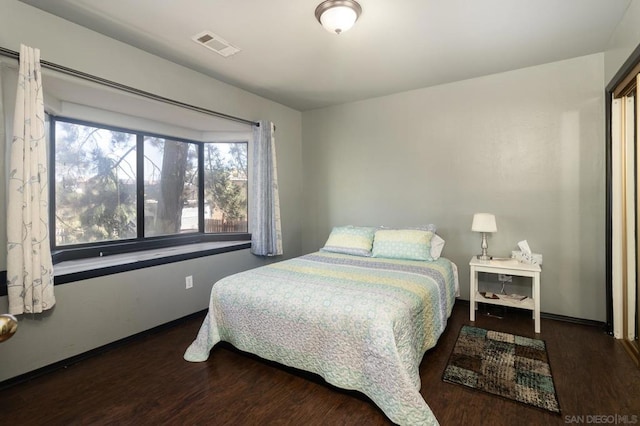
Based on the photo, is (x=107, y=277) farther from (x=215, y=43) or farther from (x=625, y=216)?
(x=625, y=216)

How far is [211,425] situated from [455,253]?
2.81 meters

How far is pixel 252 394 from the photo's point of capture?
187 cm

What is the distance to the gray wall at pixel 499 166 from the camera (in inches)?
111

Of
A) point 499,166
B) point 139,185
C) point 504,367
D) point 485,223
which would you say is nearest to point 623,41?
point 499,166

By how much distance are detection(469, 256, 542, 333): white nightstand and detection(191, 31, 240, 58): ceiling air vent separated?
2.90 metres

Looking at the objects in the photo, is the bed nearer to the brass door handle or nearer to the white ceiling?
the brass door handle

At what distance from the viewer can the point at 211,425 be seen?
161 cm

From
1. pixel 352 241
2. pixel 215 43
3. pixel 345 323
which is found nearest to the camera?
pixel 345 323

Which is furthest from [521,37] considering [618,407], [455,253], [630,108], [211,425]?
[211,425]

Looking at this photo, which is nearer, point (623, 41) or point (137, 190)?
point (623, 41)

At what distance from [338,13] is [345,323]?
6.31ft

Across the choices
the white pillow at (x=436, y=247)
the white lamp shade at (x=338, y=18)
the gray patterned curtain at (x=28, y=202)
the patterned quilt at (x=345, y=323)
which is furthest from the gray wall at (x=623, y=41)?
the gray patterned curtain at (x=28, y=202)

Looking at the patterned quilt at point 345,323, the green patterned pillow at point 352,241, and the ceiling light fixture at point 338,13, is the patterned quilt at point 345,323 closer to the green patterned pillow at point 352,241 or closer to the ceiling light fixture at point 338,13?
the green patterned pillow at point 352,241

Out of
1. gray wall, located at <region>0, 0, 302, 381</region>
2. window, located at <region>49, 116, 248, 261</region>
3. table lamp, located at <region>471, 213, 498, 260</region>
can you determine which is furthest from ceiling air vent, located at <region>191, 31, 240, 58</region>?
table lamp, located at <region>471, 213, 498, 260</region>
